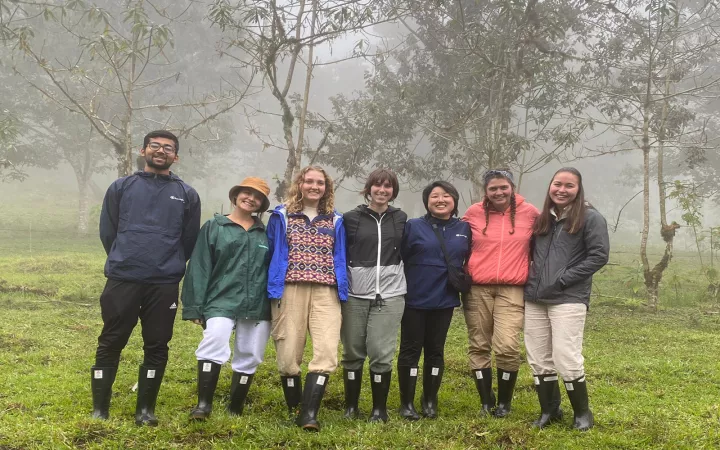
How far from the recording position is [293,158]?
Result: 9.54 meters

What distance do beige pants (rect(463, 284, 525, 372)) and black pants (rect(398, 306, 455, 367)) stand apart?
25cm

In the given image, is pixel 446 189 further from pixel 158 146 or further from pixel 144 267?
pixel 144 267

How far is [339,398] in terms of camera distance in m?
5.62

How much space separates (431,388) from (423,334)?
516 mm

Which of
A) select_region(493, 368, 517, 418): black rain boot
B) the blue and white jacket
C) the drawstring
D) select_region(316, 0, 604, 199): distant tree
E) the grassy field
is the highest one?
select_region(316, 0, 604, 199): distant tree

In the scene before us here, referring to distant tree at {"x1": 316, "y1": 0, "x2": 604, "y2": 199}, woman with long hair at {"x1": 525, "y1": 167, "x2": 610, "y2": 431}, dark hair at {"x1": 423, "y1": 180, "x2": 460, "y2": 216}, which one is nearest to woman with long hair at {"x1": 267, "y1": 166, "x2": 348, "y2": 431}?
dark hair at {"x1": 423, "y1": 180, "x2": 460, "y2": 216}

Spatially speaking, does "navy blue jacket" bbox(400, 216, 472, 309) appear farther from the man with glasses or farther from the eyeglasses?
the eyeglasses

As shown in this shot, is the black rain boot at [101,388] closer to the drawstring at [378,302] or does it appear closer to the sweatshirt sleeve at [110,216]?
the sweatshirt sleeve at [110,216]

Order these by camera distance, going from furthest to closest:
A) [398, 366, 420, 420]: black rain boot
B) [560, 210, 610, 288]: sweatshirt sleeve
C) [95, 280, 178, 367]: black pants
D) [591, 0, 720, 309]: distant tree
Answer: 1. [591, 0, 720, 309]: distant tree
2. [398, 366, 420, 420]: black rain boot
3. [560, 210, 610, 288]: sweatshirt sleeve
4. [95, 280, 178, 367]: black pants

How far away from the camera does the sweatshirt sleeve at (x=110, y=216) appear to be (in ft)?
14.9

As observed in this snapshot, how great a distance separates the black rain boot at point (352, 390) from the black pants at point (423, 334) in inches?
16.4

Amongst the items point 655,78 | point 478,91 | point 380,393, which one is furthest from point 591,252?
point 478,91

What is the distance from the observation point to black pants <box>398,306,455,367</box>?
4.97 meters

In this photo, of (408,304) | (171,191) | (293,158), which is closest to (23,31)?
(293,158)
